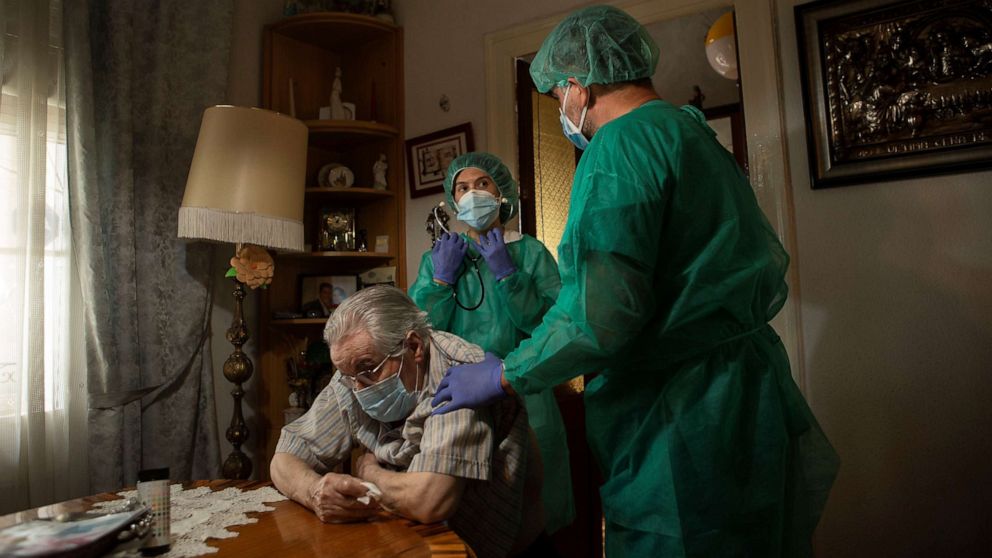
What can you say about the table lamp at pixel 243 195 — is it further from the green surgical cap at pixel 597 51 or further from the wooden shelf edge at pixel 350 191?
the green surgical cap at pixel 597 51

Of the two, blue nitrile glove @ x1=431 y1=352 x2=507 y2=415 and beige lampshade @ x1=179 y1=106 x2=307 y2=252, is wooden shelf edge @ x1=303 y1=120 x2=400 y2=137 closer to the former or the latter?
beige lampshade @ x1=179 y1=106 x2=307 y2=252

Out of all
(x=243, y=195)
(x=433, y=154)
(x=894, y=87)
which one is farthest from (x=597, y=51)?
(x=433, y=154)

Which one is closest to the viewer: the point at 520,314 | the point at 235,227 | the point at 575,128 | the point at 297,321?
the point at 575,128

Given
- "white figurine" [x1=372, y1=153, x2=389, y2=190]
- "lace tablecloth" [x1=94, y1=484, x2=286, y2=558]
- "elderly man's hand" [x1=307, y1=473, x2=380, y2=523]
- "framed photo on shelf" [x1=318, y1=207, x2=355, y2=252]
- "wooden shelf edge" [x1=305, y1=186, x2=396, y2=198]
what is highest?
"white figurine" [x1=372, y1=153, x2=389, y2=190]

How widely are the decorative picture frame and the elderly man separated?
1.77 meters

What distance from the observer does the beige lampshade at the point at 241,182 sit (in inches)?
92.5

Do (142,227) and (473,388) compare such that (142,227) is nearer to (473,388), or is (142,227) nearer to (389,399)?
(389,399)

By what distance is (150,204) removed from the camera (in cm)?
264

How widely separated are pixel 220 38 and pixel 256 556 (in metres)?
2.53

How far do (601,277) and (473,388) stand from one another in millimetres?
308

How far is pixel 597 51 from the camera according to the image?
1330 millimetres

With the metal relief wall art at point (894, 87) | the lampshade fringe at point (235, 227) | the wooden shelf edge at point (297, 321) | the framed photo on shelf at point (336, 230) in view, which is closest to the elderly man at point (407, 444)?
the lampshade fringe at point (235, 227)

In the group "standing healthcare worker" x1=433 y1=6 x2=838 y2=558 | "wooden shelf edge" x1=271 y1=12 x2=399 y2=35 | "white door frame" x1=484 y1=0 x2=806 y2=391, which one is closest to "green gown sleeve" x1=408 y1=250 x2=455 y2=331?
"standing healthcare worker" x1=433 y1=6 x2=838 y2=558

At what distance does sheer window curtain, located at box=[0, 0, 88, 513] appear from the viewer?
220 centimetres
